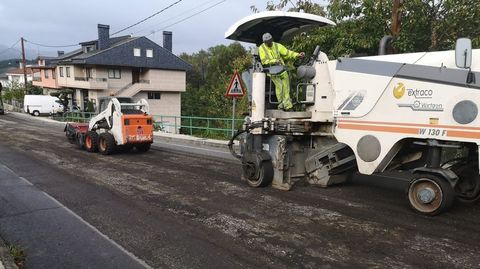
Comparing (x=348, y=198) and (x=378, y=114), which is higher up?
(x=378, y=114)

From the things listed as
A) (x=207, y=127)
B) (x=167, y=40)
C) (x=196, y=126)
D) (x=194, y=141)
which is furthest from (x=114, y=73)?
(x=194, y=141)

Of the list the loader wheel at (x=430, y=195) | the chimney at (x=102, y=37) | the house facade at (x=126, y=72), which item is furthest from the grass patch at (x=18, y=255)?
the chimney at (x=102, y=37)

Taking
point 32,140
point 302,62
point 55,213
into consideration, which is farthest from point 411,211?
point 32,140

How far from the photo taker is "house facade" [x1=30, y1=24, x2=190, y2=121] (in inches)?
1761

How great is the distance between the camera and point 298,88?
24.2 ft

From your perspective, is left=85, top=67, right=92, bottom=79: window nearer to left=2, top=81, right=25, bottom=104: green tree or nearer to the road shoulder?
left=2, top=81, right=25, bottom=104: green tree

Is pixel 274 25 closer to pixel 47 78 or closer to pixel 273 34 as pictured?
pixel 273 34

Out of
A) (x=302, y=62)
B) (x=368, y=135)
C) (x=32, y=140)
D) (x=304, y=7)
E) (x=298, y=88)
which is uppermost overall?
(x=304, y=7)

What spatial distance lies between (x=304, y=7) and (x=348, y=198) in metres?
7.31

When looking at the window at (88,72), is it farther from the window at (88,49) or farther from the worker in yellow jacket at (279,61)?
the worker in yellow jacket at (279,61)

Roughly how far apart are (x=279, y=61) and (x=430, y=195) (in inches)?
131

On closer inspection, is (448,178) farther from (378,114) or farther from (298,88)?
(298,88)

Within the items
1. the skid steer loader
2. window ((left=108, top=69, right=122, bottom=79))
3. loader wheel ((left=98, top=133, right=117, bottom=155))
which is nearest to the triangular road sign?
the skid steer loader

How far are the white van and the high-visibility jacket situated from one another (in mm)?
40151
